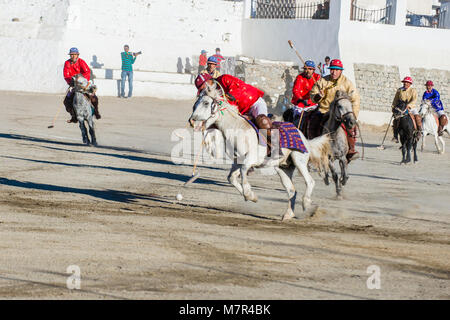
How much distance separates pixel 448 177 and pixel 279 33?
62.4ft

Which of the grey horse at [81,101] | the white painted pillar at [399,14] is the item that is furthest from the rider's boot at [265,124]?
the white painted pillar at [399,14]

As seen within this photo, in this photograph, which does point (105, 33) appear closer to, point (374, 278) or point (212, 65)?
point (212, 65)

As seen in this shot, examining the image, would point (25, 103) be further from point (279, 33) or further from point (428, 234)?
point (428, 234)

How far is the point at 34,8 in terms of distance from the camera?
3612 centimetres

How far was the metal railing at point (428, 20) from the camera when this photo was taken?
35312mm

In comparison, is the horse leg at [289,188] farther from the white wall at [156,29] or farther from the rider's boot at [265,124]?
the white wall at [156,29]

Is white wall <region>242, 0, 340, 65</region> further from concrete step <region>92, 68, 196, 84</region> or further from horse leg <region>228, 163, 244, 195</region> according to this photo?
horse leg <region>228, 163, 244, 195</region>

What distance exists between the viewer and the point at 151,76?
35.7 metres

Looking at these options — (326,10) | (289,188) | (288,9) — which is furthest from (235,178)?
(288,9)

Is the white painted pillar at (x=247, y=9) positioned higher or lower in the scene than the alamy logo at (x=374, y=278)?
higher

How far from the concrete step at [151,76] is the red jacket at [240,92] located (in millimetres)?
22908

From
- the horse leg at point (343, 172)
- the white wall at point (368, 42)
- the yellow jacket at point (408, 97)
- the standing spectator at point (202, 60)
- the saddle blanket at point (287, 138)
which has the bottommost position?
the horse leg at point (343, 172)

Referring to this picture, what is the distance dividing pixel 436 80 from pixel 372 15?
3.95m

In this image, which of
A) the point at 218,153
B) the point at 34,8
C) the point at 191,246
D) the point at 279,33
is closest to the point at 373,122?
the point at 279,33
